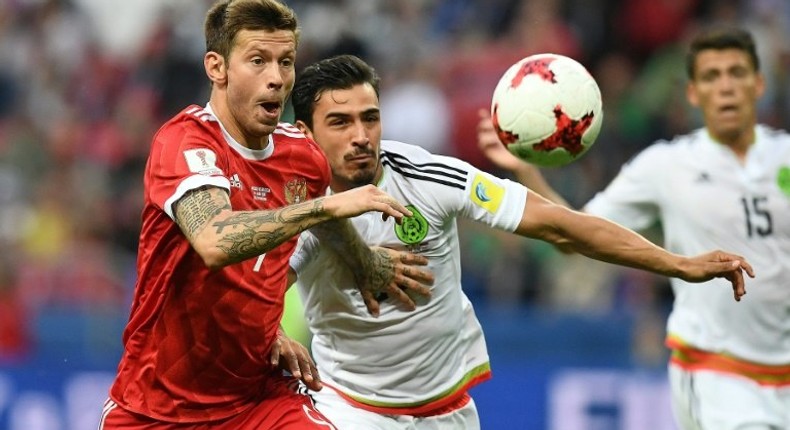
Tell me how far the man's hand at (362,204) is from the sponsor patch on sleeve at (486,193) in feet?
3.96

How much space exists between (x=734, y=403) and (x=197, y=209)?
3497mm

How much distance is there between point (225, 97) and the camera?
5328 millimetres

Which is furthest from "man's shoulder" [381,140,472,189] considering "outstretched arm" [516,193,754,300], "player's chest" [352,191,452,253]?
"outstretched arm" [516,193,754,300]

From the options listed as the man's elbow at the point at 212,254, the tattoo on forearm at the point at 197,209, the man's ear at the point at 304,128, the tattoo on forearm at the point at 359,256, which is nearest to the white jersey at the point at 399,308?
the tattoo on forearm at the point at 359,256

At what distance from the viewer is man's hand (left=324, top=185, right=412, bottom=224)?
4570 mm

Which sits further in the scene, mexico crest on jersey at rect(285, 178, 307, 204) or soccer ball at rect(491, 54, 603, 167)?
soccer ball at rect(491, 54, 603, 167)

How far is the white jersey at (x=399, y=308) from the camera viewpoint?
19.4ft

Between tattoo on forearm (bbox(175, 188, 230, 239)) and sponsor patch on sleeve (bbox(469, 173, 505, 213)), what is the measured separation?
1394mm

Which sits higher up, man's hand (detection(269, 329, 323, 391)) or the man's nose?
the man's nose

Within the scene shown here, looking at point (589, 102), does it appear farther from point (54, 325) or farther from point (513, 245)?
point (54, 325)

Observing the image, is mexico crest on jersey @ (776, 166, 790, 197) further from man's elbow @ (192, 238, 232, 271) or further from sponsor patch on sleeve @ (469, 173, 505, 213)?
man's elbow @ (192, 238, 232, 271)

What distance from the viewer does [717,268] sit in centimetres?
546

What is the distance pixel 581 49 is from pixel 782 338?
6.30 metres

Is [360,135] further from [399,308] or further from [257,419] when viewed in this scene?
[257,419]
